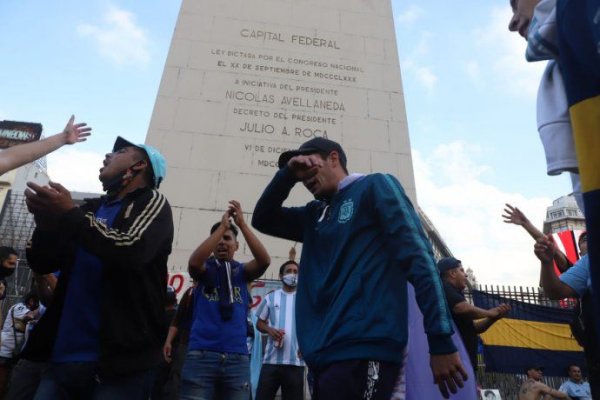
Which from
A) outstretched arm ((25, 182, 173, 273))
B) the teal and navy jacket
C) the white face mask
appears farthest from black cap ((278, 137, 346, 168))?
the white face mask

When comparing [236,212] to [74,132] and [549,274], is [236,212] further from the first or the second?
[549,274]

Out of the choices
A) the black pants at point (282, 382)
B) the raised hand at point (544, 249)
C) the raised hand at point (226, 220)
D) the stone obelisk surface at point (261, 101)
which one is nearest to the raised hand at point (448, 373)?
the raised hand at point (544, 249)

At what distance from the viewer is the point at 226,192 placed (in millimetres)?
7016

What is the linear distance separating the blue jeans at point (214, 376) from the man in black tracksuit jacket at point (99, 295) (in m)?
1.09

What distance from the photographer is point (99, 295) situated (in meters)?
2.10

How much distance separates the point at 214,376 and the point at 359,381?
183cm

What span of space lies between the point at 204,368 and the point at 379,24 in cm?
817

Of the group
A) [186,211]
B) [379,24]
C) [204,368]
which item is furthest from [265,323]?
[379,24]

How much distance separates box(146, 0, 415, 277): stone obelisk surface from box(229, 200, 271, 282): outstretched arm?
2946mm

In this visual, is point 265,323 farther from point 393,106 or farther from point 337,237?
point 393,106

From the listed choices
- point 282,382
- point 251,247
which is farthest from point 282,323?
point 251,247

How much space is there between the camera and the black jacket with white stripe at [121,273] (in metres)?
1.94

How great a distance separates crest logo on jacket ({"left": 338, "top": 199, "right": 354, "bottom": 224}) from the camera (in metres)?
1.99

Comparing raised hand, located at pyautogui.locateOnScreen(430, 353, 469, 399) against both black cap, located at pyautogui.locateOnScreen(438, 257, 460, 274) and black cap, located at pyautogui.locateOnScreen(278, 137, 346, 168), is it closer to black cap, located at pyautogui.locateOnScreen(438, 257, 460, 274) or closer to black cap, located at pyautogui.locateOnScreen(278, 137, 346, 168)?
black cap, located at pyautogui.locateOnScreen(278, 137, 346, 168)
